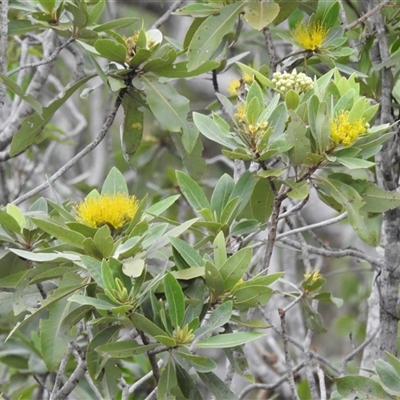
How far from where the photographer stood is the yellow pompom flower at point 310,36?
84.3 inches

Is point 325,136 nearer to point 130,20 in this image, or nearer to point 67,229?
point 67,229

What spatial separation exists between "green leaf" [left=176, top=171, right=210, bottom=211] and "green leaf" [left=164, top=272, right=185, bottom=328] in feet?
1.11

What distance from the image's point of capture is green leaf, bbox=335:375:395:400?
181 cm

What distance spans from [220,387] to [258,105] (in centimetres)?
59

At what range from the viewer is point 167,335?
1.51 meters

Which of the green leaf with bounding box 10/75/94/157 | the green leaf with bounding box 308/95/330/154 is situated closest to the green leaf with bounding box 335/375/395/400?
the green leaf with bounding box 308/95/330/154

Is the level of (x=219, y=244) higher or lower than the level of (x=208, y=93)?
higher

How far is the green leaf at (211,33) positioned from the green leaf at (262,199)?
0.38 meters

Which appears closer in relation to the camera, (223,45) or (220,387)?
(220,387)

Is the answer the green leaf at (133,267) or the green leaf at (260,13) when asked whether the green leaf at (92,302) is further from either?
the green leaf at (260,13)

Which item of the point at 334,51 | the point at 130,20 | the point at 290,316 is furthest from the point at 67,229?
the point at 290,316

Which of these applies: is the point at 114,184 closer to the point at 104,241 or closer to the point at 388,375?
the point at 104,241

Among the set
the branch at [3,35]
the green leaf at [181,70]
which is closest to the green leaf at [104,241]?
the branch at [3,35]

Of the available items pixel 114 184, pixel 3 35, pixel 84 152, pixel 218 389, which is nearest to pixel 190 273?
pixel 218 389
